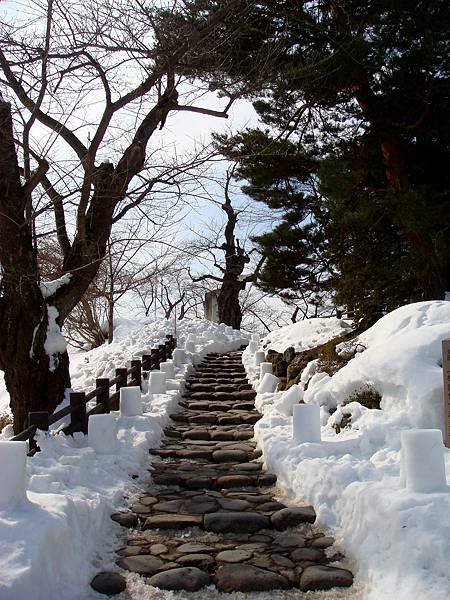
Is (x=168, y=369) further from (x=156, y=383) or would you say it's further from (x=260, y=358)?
(x=260, y=358)

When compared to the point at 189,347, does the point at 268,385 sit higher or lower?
lower

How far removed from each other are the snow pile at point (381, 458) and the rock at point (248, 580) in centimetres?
55

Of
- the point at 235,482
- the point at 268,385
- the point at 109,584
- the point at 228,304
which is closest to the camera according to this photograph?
the point at 109,584

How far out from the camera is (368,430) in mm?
5520

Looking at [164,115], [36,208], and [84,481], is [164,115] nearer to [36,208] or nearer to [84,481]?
[36,208]

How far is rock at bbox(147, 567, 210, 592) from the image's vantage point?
141 inches

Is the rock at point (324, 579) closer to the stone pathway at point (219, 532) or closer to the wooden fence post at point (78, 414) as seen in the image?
the stone pathway at point (219, 532)

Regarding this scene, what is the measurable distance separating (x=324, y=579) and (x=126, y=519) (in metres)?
1.85

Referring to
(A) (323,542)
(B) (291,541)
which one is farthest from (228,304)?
(A) (323,542)

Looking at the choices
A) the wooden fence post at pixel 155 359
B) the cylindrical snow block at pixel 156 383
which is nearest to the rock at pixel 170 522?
the cylindrical snow block at pixel 156 383

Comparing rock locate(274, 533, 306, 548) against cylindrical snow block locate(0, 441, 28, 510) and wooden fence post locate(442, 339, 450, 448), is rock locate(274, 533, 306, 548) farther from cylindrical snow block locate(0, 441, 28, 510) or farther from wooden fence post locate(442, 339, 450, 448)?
cylindrical snow block locate(0, 441, 28, 510)

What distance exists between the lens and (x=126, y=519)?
4.70m

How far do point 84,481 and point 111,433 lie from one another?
1.06 meters

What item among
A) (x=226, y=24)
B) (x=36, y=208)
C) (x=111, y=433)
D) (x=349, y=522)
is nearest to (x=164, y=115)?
(x=226, y=24)
